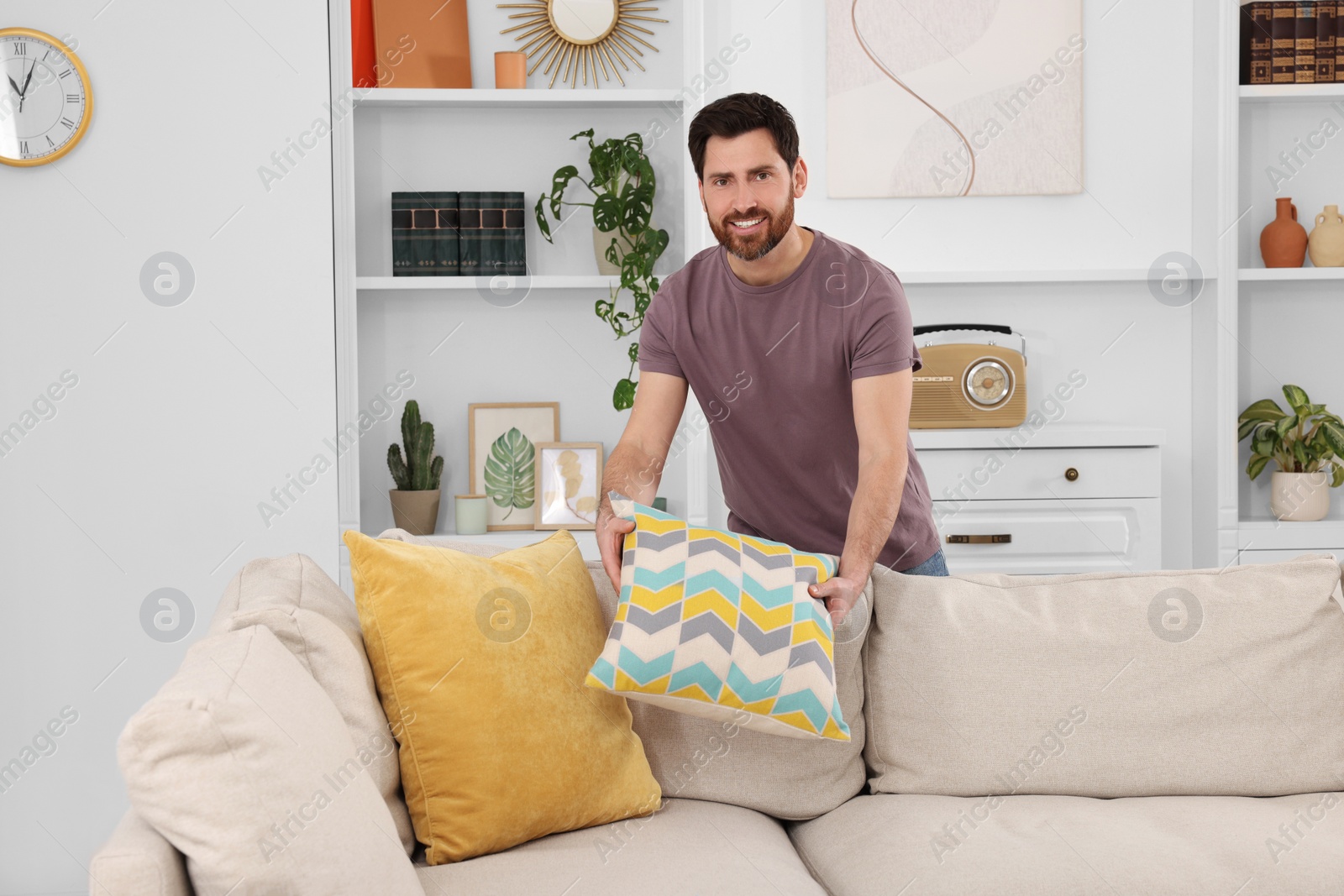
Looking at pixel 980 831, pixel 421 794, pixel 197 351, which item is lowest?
pixel 980 831

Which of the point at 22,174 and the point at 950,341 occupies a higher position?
the point at 22,174

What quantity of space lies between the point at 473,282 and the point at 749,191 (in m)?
1.32

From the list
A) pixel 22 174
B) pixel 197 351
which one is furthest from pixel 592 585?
pixel 22 174

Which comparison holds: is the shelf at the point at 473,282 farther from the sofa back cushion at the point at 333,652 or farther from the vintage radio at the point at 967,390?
the sofa back cushion at the point at 333,652

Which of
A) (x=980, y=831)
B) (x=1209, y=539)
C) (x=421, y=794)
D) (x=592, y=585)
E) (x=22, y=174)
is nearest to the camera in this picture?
(x=421, y=794)

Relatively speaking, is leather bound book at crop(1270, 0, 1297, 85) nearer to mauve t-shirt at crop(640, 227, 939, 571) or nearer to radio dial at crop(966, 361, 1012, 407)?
radio dial at crop(966, 361, 1012, 407)

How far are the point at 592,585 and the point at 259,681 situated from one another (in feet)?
2.16

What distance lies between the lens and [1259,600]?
5.79 feet

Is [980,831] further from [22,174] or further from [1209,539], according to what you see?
[22,174]

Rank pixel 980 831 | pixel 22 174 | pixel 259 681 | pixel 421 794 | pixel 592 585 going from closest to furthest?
pixel 259 681, pixel 421 794, pixel 980 831, pixel 592 585, pixel 22 174

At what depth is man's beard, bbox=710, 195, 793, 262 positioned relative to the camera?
177 cm

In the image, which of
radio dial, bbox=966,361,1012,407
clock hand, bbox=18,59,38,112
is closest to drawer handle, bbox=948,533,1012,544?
radio dial, bbox=966,361,1012,407

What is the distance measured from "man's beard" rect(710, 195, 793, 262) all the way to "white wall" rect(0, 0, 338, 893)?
1.13m

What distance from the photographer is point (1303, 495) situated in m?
2.99
